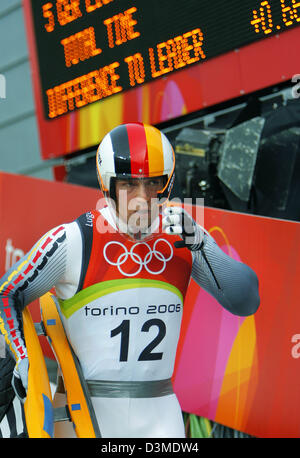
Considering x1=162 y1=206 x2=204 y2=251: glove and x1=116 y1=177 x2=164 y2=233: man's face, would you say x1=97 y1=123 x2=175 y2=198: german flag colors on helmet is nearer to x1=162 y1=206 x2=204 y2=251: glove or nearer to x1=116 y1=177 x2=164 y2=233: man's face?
x1=116 y1=177 x2=164 y2=233: man's face

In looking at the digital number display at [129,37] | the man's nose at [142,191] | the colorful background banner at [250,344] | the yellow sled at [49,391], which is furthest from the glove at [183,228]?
→ the digital number display at [129,37]

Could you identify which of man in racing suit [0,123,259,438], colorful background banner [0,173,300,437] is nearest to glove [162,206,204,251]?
man in racing suit [0,123,259,438]

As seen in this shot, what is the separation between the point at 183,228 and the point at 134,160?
301mm

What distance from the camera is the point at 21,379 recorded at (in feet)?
8.14

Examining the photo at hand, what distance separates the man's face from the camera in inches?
103

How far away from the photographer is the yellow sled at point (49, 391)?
2.43 meters

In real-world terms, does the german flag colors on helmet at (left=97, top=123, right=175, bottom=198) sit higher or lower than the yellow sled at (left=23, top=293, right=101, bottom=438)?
higher

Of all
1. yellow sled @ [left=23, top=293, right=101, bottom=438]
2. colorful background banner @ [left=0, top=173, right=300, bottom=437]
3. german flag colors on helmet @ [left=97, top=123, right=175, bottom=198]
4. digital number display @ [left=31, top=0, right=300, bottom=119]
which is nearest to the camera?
yellow sled @ [left=23, top=293, right=101, bottom=438]

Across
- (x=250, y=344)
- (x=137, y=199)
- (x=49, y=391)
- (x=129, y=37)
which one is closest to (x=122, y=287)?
(x=137, y=199)

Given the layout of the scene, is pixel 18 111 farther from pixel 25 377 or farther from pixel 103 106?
pixel 25 377

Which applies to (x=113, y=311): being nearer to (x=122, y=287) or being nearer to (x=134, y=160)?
(x=122, y=287)

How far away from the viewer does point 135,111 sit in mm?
5906

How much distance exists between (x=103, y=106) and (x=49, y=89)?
26.5 inches

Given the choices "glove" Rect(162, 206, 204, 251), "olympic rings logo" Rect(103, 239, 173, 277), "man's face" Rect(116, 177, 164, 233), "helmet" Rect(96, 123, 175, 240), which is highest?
"helmet" Rect(96, 123, 175, 240)
